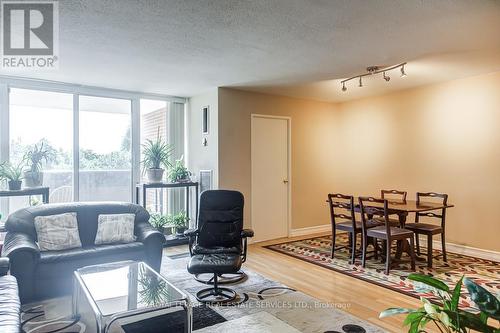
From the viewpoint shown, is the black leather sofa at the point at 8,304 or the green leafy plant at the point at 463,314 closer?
the green leafy plant at the point at 463,314

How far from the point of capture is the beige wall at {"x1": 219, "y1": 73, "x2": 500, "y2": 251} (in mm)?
4629

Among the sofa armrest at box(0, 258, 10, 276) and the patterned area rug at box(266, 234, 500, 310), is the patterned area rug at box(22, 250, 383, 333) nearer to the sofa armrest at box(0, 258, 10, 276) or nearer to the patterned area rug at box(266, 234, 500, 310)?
the sofa armrest at box(0, 258, 10, 276)

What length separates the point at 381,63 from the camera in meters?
3.99

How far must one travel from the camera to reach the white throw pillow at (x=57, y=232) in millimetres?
3480

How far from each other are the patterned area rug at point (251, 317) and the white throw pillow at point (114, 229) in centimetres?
73

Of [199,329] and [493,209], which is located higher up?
[493,209]

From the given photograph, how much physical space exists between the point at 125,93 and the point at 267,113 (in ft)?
7.76

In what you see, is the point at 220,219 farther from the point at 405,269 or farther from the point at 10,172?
the point at 10,172

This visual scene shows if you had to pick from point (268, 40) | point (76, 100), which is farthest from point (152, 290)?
point (76, 100)

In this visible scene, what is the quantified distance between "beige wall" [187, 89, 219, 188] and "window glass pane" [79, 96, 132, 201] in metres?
1.04

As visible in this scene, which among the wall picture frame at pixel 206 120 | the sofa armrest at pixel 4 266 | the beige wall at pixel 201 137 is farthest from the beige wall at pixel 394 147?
the sofa armrest at pixel 4 266

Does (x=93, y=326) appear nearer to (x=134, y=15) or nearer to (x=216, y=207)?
(x=216, y=207)

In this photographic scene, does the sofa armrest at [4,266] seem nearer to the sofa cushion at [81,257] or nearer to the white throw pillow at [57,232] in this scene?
the sofa cushion at [81,257]

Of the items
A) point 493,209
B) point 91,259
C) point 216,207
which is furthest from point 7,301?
point 493,209
